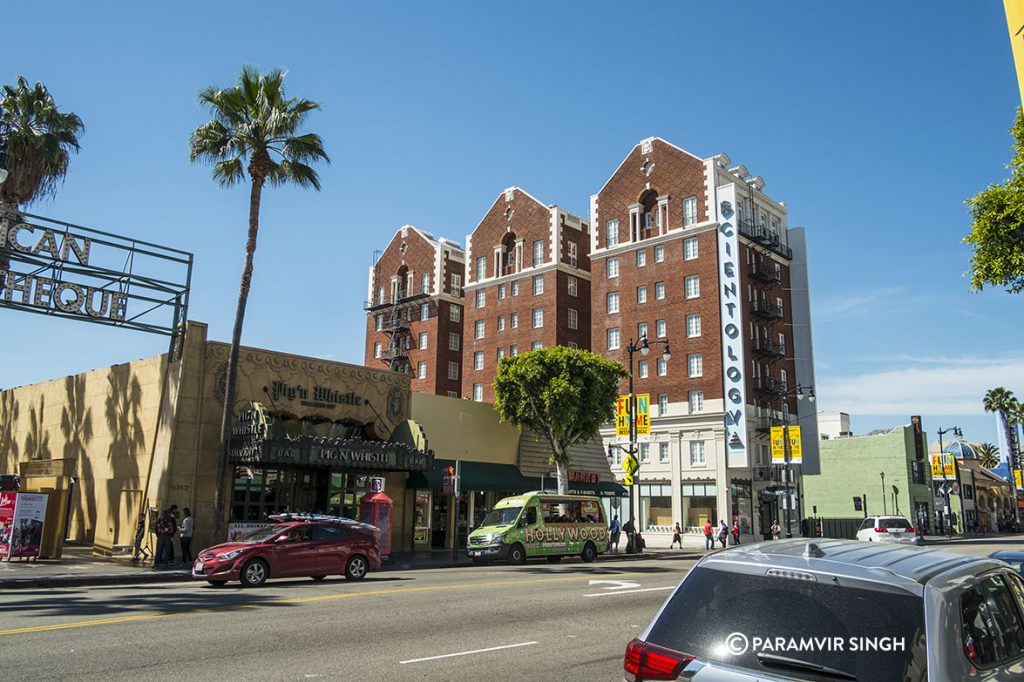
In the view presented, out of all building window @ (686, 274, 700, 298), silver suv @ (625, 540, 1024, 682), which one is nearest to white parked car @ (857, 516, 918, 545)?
building window @ (686, 274, 700, 298)

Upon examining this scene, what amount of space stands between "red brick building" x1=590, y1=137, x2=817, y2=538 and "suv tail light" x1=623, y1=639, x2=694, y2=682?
47258 millimetres

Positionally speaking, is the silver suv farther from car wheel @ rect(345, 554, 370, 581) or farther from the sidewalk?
the sidewalk

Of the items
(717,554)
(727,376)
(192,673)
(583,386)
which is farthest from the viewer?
(727,376)

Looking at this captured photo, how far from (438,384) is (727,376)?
2584 cm

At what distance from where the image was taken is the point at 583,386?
34.9 metres

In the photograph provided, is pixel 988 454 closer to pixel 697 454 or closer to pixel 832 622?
pixel 697 454

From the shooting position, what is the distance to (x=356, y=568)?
1942cm

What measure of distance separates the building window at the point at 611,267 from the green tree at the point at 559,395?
2447cm

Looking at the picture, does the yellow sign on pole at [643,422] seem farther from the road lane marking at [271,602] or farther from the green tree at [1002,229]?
the green tree at [1002,229]

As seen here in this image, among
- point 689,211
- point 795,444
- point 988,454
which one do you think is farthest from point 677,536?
point 988,454

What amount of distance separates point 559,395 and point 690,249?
2536cm

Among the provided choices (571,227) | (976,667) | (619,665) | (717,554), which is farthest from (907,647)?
(571,227)

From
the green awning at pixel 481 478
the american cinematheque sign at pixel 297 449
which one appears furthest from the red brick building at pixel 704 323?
the american cinematheque sign at pixel 297 449

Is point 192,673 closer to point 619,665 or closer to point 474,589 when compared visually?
point 619,665
